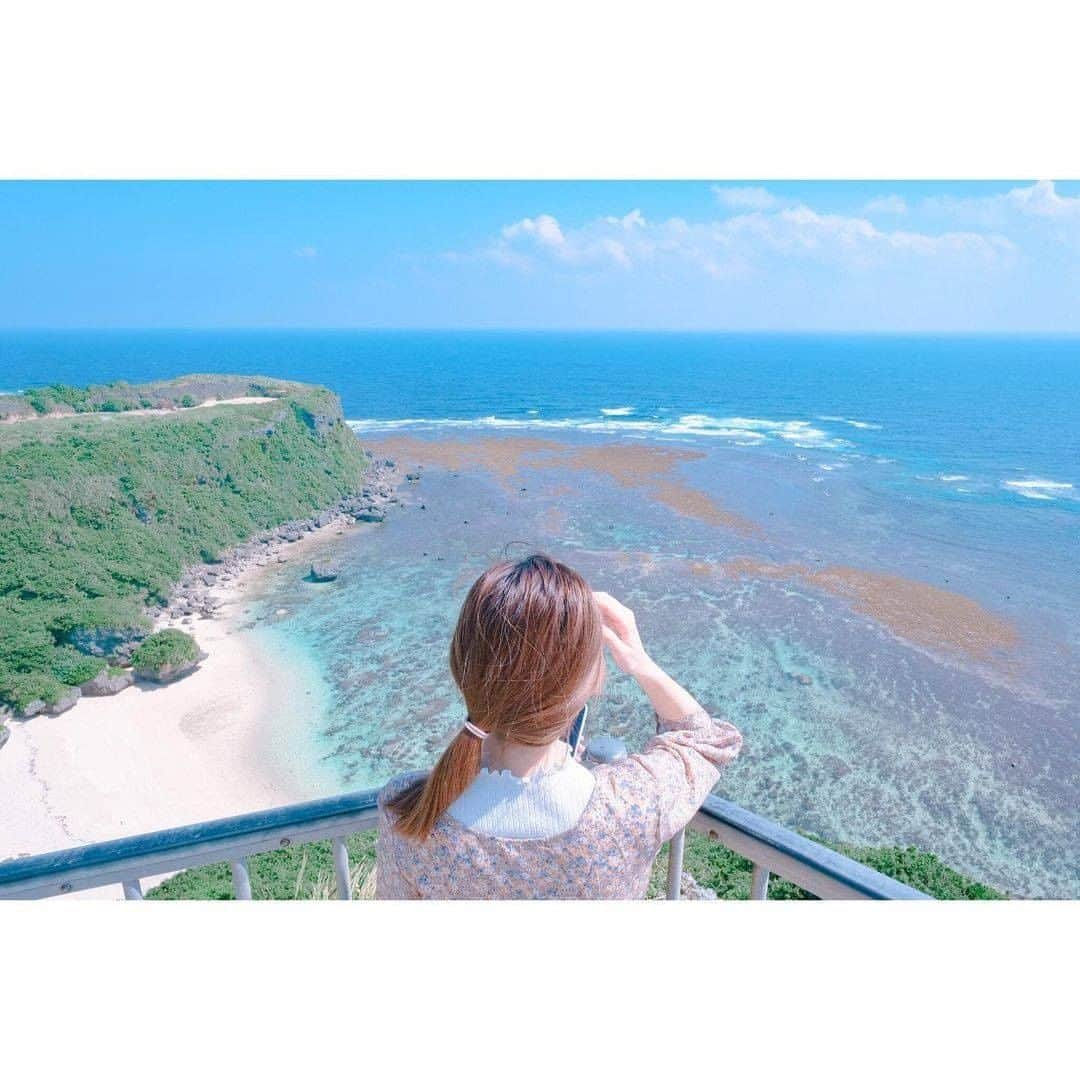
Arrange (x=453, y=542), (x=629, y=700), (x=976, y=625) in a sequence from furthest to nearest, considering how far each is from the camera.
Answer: (x=453, y=542) < (x=976, y=625) < (x=629, y=700)

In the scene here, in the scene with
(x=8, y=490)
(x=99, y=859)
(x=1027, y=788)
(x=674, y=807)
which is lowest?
(x=1027, y=788)

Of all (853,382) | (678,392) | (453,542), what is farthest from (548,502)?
(853,382)

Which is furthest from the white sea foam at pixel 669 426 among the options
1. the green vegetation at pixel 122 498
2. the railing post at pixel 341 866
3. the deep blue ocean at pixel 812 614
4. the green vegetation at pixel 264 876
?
the railing post at pixel 341 866

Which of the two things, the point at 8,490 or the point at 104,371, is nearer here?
the point at 8,490

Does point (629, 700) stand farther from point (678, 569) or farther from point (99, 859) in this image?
point (99, 859)

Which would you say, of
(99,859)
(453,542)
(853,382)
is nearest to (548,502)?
(453,542)

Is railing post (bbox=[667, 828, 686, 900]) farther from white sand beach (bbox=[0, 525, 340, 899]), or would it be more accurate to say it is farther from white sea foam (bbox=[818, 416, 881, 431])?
white sea foam (bbox=[818, 416, 881, 431])

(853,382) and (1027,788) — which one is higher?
(853,382)

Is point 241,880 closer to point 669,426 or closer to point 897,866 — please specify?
point 897,866

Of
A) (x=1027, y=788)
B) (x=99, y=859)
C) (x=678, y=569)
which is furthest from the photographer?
(x=678, y=569)
